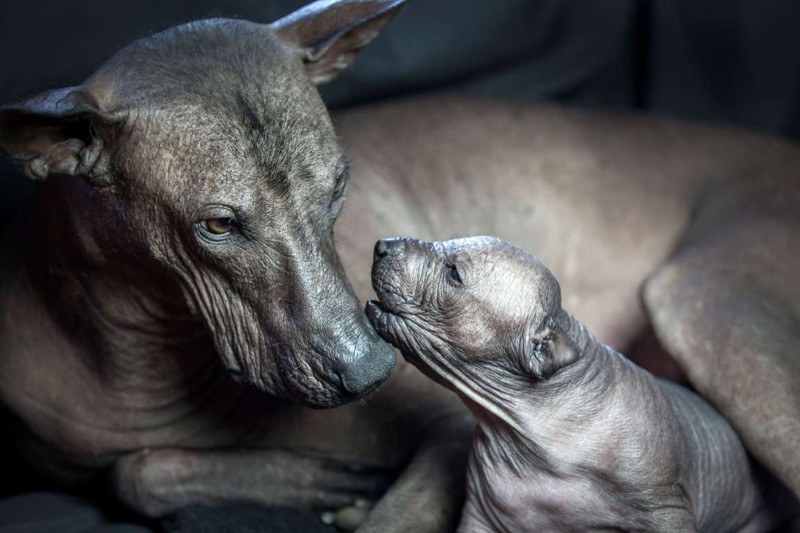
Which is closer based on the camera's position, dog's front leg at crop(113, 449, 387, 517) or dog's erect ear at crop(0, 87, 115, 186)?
dog's erect ear at crop(0, 87, 115, 186)

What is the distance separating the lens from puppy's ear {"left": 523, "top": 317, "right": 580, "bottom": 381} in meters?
2.73

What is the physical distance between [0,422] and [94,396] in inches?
15.7

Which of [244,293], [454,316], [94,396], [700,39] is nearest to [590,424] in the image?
[454,316]

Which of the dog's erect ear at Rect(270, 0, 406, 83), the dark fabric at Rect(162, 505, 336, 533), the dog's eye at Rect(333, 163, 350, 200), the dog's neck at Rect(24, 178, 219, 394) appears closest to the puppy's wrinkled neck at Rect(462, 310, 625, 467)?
the dog's eye at Rect(333, 163, 350, 200)

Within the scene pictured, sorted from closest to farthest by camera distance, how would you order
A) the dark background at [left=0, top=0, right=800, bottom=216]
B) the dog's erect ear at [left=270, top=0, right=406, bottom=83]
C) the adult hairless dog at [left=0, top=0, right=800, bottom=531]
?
1. the adult hairless dog at [left=0, top=0, right=800, bottom=531]
2. the dog's erect ear at [left=270, top=0, right=406, bottom=83]
3. the dark background at [left=0, top=0, right=800, bottom=216]

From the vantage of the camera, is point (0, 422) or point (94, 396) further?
point (0, 422)

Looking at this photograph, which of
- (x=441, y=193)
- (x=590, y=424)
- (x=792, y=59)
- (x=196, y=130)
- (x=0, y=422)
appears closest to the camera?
(x=196, y=130)

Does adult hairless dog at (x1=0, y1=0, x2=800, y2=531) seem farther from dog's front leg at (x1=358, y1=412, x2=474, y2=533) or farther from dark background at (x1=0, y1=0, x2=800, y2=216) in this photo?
dark background at (x1=0, y1=0, x2=800, y2=216)

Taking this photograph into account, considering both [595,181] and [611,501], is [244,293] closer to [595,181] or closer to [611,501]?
[611,501]

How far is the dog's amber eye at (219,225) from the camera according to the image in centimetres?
265

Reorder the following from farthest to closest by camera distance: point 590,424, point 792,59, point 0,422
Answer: point 792,59, point 0,422, point 590,424

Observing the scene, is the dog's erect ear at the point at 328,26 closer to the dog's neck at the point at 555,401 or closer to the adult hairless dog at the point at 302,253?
the adult hairless dog at the point at 302,253

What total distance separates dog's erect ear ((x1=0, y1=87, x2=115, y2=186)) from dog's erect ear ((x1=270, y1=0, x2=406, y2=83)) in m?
0.61

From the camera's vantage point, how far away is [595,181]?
3.96 metres
